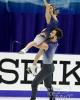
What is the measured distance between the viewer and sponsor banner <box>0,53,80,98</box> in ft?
17.9

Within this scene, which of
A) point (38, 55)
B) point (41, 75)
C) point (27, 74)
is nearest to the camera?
point (41, 75)

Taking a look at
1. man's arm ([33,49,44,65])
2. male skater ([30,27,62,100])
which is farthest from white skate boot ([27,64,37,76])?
male skater ([30,27,62,100])

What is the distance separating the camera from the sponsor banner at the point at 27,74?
215 inches

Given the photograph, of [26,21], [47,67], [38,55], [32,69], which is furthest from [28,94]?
[26,21]

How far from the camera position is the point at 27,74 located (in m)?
5.46

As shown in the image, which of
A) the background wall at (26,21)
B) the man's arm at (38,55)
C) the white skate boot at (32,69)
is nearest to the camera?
the man's arm at (38,55)

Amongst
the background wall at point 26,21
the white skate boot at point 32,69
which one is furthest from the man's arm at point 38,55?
the background wall at point 26,21

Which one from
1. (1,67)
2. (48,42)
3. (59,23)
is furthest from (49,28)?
(1,67)

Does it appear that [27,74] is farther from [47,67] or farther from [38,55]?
[47,67]

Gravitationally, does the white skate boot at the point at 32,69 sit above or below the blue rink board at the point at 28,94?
above

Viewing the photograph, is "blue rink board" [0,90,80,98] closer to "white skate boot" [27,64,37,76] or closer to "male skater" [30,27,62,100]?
"white skate boot" [27,64,37,76]

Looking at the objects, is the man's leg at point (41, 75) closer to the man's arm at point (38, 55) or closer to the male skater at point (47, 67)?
the male skater at point (47, 67)

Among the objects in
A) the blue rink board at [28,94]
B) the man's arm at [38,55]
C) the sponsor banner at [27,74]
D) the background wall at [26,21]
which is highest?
the background wall at [26,21]

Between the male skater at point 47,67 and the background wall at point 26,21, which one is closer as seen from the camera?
the male skater at point 47,67
